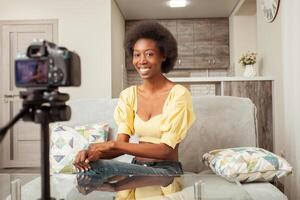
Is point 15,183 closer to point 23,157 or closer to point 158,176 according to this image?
point 158,176

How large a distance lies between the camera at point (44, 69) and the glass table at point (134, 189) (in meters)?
0.69

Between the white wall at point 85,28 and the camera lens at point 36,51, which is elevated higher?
the white wall at point 85,28

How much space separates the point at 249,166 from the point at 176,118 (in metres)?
0.43

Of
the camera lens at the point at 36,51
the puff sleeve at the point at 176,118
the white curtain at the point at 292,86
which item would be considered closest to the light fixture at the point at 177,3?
the white curtain at the point at 292,86

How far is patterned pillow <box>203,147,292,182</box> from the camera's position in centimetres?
171

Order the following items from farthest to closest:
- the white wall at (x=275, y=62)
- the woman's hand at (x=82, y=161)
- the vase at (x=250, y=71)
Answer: the vase at (x=250, y=71) < the white wall at (x=275, y=62) < the woman's hand at (x=82, y=161)

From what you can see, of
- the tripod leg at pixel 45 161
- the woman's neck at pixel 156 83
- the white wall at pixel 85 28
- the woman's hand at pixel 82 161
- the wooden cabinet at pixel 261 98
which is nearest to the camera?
the tripod leg at pixel 45 161

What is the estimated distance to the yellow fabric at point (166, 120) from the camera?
1.63 meters

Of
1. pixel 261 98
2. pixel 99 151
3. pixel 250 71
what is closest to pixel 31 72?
pixel 99 151

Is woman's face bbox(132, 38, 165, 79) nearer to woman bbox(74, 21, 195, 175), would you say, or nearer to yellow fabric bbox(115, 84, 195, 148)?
woman bbox(74, 21, 195, 175)

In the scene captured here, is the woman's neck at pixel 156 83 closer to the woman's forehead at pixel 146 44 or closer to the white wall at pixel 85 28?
the woman's forehead at pixel 146 44

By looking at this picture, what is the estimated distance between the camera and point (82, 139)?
2191 mm

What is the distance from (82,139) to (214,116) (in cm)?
80

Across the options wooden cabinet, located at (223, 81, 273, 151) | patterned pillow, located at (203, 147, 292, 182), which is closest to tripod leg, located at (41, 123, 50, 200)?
patterned pillow, located at (203, 147, 292, 182)
